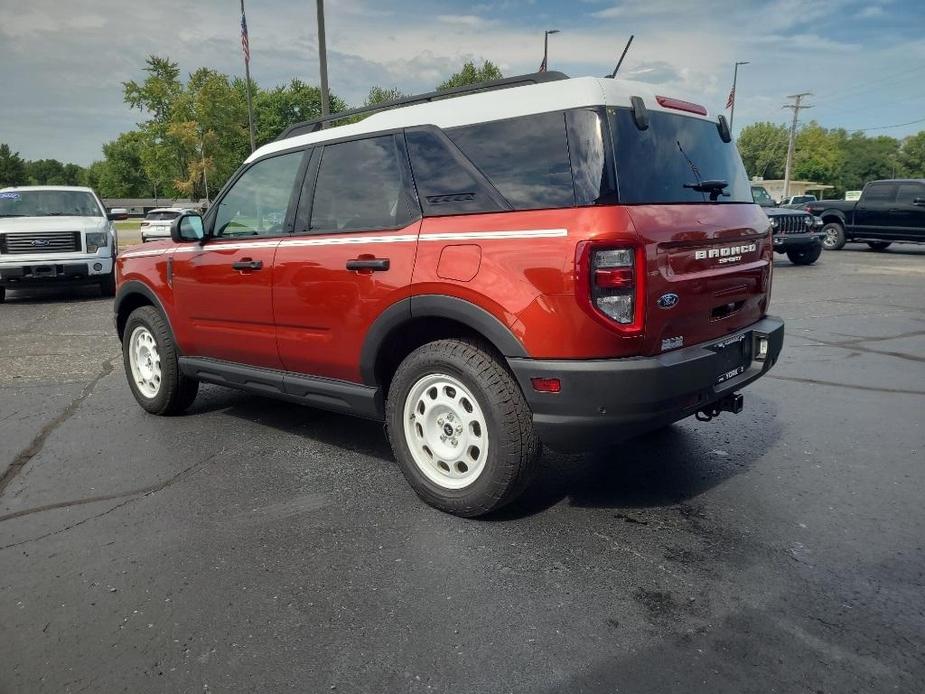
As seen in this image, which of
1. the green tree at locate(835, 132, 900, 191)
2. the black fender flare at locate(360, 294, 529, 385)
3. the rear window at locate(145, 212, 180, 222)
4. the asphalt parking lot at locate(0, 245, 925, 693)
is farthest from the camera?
the green tree at locate(835, 132, 900, 191)

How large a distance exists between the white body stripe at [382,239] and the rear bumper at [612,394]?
53cm

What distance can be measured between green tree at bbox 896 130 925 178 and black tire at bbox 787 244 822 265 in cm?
12279

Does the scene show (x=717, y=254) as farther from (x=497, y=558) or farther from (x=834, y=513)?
(x=497, y=558)

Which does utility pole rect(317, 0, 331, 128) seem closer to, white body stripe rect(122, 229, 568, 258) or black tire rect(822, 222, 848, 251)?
white body stripe rect(122, 229, 568, 258)

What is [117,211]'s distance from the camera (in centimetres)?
1309

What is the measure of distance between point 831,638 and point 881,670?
0.19 meters

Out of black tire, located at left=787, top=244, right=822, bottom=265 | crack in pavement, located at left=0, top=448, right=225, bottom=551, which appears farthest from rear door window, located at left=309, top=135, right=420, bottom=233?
black tire, located at left=787, top=244, right=822, bottom=265

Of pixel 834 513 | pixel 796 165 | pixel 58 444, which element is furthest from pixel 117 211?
pixel 796 165

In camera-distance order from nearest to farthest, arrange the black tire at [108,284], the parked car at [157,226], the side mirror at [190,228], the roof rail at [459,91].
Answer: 1. the roof rail at [459,91]
2. the side mirror at [190,228]
3. the black tire at [108,284]
4. the parked car at [157,226]

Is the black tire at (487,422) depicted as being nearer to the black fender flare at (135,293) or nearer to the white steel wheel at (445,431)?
the white steel wheel at (445,431)

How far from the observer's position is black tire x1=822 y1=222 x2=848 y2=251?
19827 millimetres

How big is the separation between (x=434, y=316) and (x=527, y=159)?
2.71 ft

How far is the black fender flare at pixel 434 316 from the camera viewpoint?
9.89 ft

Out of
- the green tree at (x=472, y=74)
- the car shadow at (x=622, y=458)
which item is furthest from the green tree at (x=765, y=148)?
the car shadow at (x=622, y=458)
